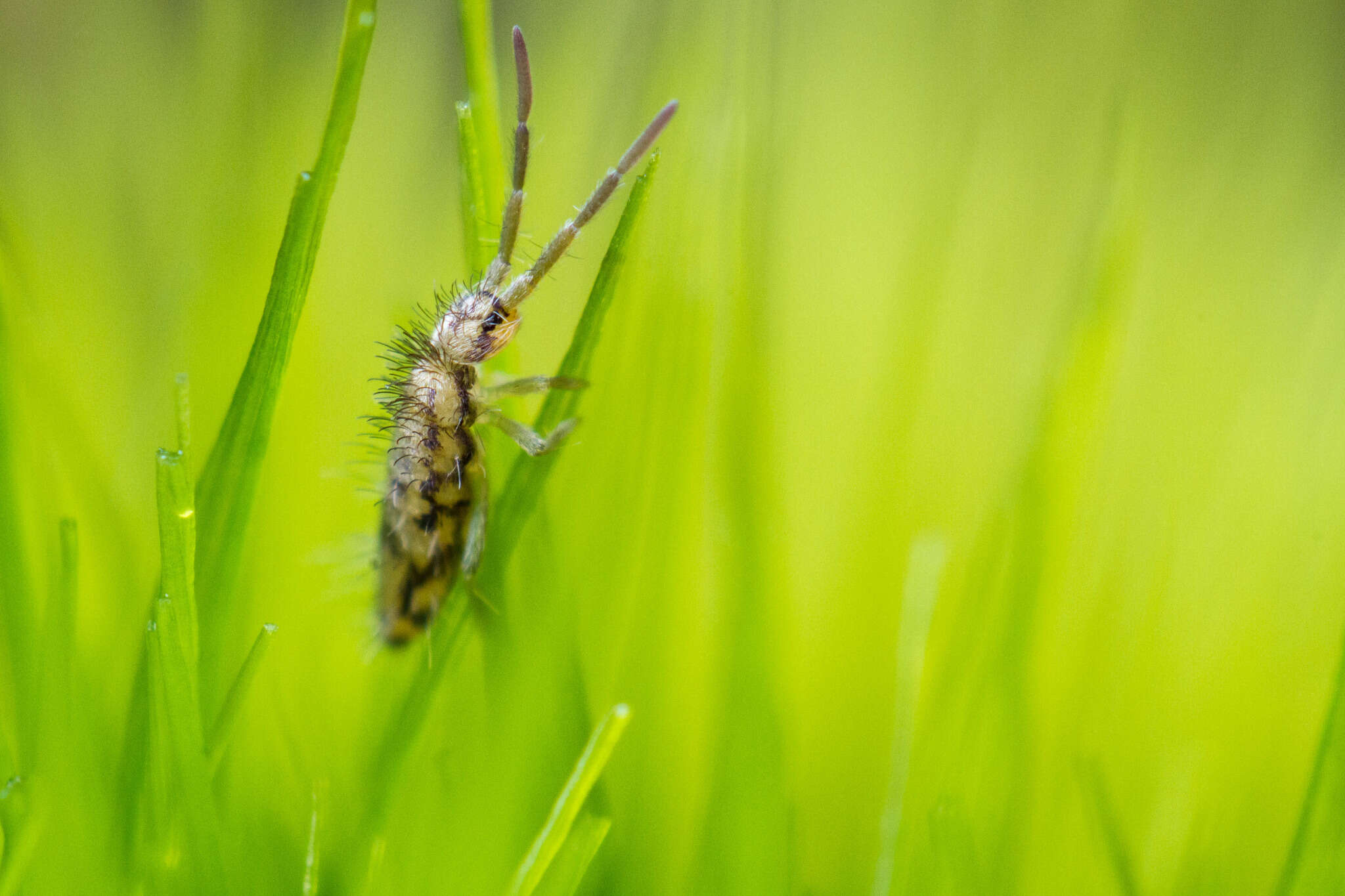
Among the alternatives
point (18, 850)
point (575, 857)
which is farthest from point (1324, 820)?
point (18, 850)

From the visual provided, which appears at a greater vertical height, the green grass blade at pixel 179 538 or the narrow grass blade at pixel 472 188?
the narrow grass blade at pixel 472 188

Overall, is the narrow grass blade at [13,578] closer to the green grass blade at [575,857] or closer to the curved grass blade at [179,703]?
the curved grass blade at [179,703]

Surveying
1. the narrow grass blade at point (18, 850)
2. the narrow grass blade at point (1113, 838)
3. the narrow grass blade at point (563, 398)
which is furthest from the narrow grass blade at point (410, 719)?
the narrow grass blade at point (1113, 838)

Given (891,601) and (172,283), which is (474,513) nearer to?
(891,601)

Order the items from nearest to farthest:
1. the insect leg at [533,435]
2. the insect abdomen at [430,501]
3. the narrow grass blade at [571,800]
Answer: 1. the narrow grass blade at [571,800]
2. the insect leg at [533,435]
3. the insect abdomen at [430,501]

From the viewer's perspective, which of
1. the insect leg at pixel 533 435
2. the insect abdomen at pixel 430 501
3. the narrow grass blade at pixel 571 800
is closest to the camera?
the narrow grass blade at pixel 571 800

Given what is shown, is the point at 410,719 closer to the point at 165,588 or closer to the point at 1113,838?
the point at 165,588

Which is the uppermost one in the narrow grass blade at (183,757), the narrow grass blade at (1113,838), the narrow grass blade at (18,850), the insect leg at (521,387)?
the insect leg at (521,387)
